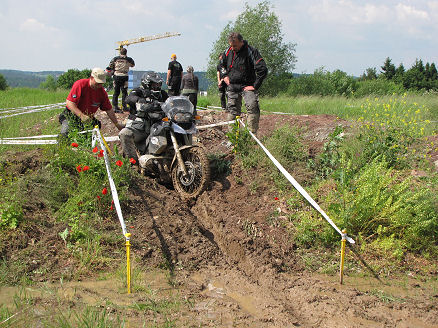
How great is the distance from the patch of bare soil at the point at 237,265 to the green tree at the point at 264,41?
3154 centimetres

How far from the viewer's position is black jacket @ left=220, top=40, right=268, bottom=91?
773 cm

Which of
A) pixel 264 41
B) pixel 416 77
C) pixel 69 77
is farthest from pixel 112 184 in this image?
pixel 69 77

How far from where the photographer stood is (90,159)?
6.04 m

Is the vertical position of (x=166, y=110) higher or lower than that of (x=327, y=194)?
higher

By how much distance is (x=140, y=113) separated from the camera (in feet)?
23.8

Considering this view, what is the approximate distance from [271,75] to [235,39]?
33234 mm

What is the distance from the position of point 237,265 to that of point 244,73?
4033 millimetres

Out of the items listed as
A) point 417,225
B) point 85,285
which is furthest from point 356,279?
point 85,285

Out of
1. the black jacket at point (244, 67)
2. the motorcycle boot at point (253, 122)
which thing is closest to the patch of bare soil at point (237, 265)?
the motorcycle boot at point (253, 122)

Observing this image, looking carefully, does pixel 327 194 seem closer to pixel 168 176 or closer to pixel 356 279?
pixel 356 279

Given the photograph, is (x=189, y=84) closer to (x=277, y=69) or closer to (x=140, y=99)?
(x=140, y=99)

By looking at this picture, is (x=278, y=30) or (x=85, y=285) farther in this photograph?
(x=278, y=30)

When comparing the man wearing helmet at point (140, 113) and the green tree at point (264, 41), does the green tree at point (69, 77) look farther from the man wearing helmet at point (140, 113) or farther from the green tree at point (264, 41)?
the man wearing helmet at point (140, 113)

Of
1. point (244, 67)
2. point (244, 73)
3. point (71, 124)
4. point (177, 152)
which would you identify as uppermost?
point (244, 67)
